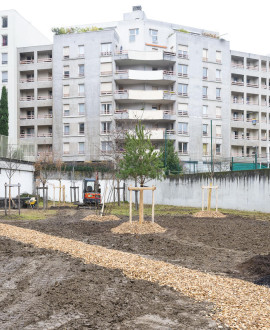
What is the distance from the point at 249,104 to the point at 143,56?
1748 cm

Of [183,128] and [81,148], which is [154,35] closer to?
[183,128]

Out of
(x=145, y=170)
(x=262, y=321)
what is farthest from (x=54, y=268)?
(x=145, y=170)

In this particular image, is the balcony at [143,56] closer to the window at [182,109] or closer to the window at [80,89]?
the window at [80,89]

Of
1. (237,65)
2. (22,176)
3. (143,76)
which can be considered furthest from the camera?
(237,65)

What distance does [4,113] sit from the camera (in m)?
50.3

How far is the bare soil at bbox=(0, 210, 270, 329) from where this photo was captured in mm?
4938

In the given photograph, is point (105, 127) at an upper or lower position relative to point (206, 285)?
upper

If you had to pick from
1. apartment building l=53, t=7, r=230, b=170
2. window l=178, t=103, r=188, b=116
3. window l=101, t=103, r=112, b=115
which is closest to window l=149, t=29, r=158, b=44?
apartment building l=53, t=7, r=230, b=170

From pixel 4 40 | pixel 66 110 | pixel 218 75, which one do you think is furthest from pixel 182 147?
pixel 4 40

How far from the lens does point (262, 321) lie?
4.84m

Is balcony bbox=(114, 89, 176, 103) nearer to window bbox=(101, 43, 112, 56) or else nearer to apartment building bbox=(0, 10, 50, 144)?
window bbox=(101, 43, 112, 56)

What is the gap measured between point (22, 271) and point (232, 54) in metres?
53.2

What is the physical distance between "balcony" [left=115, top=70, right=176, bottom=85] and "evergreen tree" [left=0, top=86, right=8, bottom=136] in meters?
14.5

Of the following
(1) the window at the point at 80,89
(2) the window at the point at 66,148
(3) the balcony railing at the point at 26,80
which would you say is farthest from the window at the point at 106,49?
(2) the window at the point at 66,148
